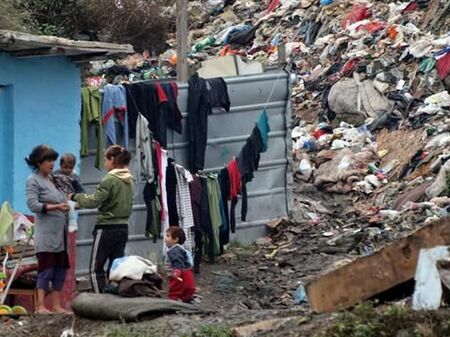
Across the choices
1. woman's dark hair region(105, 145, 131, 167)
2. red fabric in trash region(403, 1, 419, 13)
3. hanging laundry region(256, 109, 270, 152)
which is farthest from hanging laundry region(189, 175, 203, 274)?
red fabric in trash region(403, 1, 419, 13)

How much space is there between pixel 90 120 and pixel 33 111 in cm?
63

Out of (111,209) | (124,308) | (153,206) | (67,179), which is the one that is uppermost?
(67,179)

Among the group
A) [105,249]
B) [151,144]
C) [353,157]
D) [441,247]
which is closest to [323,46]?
[353,157]

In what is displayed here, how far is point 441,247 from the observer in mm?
7367

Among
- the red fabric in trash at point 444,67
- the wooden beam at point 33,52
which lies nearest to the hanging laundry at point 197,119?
the wooden beam at point 33,52

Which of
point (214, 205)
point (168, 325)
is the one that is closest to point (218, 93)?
point (214, 205)

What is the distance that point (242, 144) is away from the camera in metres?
15.5

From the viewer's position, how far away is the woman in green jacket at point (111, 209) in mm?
10945

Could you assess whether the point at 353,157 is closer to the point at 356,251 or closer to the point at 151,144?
the point at 356,251

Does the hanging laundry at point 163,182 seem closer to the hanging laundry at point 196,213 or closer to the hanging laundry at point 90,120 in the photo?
the hanging laundry at point 196,213

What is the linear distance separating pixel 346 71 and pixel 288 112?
5991 mm

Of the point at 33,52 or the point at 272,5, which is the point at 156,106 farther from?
the point at 272,5

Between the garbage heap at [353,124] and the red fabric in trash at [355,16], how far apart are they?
0.03 meters

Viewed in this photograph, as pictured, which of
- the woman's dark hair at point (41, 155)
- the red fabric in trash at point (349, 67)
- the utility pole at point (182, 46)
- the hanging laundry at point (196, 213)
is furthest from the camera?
the red fabric in trash at point (349, 67)
